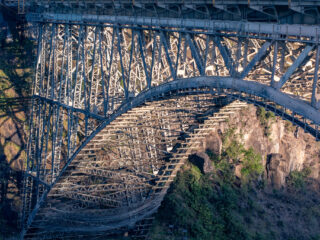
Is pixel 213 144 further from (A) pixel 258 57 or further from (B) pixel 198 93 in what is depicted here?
(A) pixel 258 57

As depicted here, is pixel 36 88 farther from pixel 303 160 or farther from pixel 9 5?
pixel 303 160

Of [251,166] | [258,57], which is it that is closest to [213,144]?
[251,166]

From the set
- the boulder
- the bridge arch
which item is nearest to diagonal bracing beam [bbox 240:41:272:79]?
the bridge arch

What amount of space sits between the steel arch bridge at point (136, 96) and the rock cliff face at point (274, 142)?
12.3 meters

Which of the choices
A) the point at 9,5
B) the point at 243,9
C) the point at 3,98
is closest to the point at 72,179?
the point at 3,98

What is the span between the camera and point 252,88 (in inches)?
723

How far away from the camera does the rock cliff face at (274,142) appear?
153ft

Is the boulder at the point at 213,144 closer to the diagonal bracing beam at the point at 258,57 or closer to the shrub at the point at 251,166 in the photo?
the shrub at the point at 251,166

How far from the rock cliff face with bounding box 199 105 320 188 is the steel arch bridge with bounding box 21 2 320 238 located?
12.3m

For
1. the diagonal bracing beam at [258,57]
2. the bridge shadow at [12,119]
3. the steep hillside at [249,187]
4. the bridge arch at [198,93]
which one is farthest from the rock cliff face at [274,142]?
the diagonal bracing beam at [258,57]

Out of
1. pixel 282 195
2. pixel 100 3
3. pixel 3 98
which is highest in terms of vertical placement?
pixel 100 3

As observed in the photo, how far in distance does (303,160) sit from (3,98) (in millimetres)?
25055

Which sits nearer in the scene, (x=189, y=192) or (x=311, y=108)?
(x=311, y=108)

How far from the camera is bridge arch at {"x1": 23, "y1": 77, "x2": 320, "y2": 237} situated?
16.6 m
